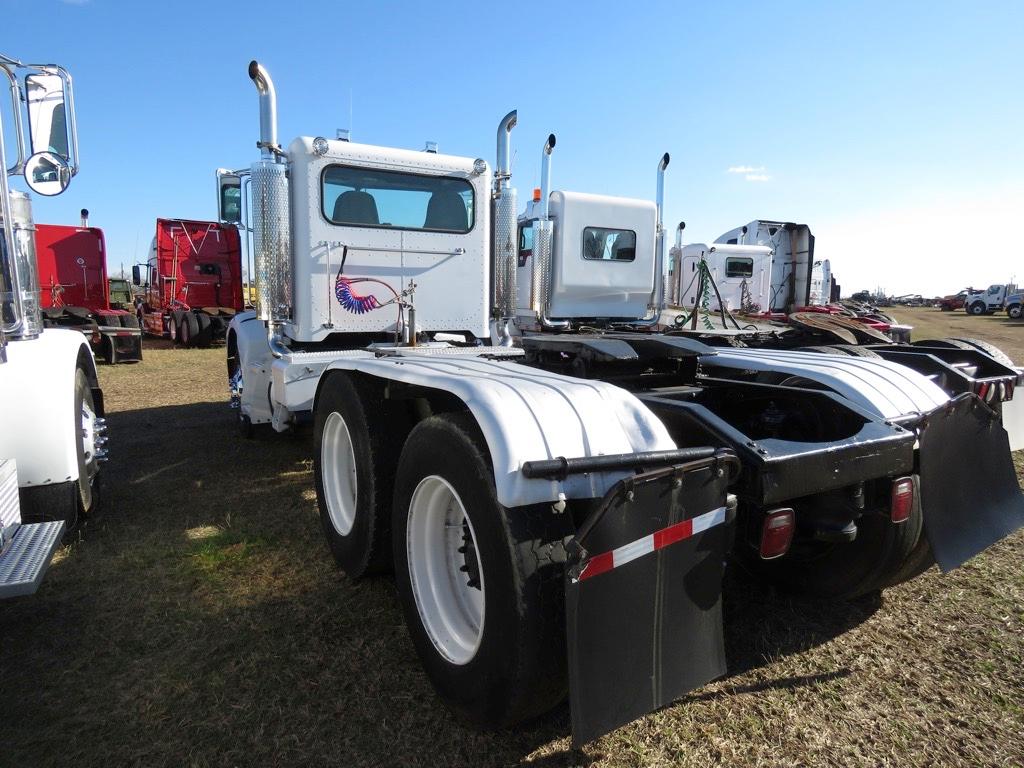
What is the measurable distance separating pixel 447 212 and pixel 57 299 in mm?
Result: 13171

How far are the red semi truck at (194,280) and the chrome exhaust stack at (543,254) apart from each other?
1122cm

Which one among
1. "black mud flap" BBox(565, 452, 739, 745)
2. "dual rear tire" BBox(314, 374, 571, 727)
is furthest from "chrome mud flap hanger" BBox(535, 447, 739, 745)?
"dual rear tire" BBox(314, 374, 571, 727)

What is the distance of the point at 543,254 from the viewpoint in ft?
27.0

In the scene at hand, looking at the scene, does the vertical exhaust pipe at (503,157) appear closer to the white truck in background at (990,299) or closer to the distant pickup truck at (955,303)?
the white truck in background at (990,299)

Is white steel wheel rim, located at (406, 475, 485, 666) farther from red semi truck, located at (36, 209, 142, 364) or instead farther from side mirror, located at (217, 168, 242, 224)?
red semi truck, located at (36, 209, 142, 364)

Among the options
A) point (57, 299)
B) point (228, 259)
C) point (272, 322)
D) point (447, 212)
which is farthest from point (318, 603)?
point (228, 259)

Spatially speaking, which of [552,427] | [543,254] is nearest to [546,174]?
[543,254]

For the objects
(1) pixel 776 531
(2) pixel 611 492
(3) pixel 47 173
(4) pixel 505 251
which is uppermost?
(3) pixel 47 173

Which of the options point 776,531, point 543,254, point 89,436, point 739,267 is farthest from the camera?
point 739,267

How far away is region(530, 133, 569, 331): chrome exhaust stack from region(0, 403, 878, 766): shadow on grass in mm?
4872

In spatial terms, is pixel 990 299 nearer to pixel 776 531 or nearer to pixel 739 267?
pixel 739 267

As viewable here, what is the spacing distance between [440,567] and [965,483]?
6.94 feet

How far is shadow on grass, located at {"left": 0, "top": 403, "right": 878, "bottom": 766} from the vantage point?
220cm

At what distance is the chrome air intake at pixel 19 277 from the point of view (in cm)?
304
